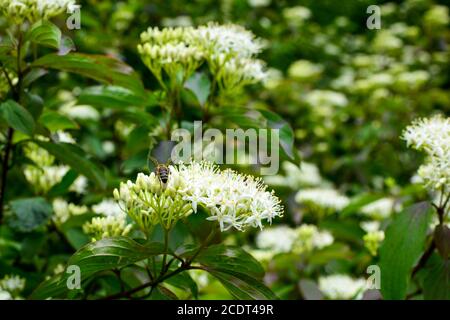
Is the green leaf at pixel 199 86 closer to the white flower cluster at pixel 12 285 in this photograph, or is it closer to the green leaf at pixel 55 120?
the green leaf at pixel 55 120

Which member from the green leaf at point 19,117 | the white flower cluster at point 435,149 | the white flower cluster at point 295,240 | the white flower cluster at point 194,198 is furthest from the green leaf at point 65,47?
the white flower cluster at point 295,240

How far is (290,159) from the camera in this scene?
6.31ft

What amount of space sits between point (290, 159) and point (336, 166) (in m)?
2.32

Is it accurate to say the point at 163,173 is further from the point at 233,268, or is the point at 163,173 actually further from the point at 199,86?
the point at 199,86

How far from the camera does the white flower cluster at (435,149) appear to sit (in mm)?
1709

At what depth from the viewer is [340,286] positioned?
2.54m

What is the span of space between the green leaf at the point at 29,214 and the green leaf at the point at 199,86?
63cm

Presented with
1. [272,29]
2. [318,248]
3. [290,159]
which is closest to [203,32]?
[290,159]

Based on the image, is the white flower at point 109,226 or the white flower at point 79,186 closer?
the white flower at point 109,226

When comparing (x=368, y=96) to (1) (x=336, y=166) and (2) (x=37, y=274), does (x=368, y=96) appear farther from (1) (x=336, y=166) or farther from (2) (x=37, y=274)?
(2) (x=37, y=274)

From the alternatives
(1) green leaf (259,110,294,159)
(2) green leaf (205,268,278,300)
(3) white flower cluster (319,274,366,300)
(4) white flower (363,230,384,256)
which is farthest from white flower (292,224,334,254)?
(2) green leaf (205,268,278,300)

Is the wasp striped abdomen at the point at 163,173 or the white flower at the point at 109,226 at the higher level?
the wasp striped abdomen at the point at 163,173

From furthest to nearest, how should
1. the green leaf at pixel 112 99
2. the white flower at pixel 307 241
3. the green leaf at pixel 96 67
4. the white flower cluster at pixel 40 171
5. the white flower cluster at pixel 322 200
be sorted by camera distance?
1. the white flower cluster at pixel 322 200
2. the white flower at pixel 307 241
3. the white flower cluster at pixel 40 171
4. the green leaf at pixel 112 99
5. the green leaf at pixel 96 67

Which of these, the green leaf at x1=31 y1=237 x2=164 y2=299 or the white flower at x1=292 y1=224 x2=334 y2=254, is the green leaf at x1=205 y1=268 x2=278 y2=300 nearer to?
the green leaf at x1=31 y1=237 x2=164 y2=299
